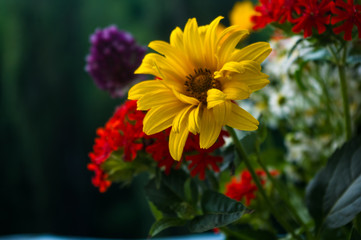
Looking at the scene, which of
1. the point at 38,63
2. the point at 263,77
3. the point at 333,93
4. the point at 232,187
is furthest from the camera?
the point at 38,63

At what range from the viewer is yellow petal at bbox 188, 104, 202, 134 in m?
0.24

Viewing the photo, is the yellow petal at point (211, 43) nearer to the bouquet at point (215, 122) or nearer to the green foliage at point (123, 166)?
the bouquet at point (215, 122)

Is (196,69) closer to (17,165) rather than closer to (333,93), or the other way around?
(333,93)

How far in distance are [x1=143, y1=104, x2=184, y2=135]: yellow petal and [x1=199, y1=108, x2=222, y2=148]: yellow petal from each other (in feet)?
0.07

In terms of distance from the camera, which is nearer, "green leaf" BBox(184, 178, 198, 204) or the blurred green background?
"green leaf" BBox(184, 178, 198, 204)

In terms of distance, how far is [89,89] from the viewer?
1048 mm

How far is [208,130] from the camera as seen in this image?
25cm

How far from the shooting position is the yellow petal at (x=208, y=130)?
251 millimetres

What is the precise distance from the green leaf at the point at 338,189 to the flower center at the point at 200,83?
0.14 metres

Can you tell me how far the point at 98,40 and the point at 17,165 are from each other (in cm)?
69

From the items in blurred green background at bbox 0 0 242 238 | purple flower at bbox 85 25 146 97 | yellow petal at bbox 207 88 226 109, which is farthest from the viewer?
blurred green background at bbox 0 0 242 238

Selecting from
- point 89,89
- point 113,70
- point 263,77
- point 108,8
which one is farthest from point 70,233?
point 263,77

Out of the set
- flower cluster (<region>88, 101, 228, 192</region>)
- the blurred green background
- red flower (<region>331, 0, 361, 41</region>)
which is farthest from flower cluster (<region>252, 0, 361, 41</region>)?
the blurred green background

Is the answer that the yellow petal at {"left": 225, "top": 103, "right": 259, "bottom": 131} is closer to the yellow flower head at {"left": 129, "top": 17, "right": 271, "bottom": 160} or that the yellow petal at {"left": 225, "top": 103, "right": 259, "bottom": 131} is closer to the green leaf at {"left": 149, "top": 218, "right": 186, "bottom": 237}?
the yellow flower head at {"left": 129, "top": 17, "right": 271, "bottom": 160}
